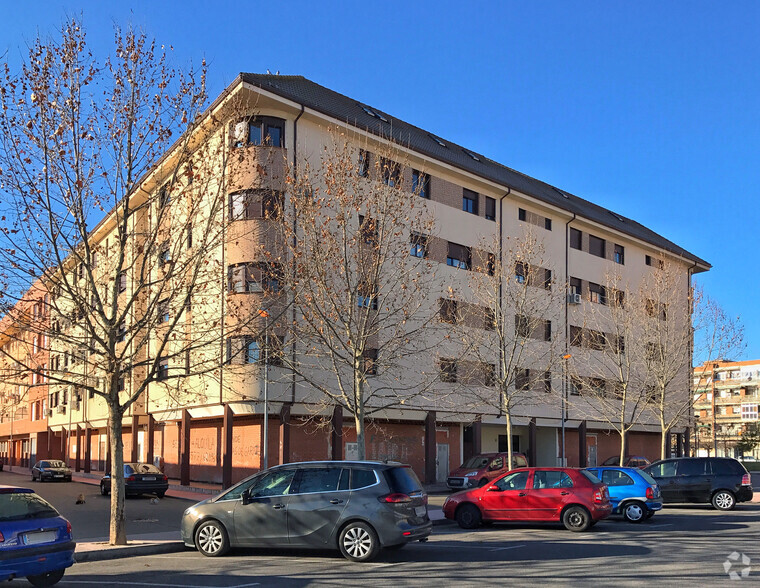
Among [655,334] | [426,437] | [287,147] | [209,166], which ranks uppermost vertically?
[287,147]

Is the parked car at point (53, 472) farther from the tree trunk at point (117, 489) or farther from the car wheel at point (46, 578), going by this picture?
the car wheel at point (46, 578)

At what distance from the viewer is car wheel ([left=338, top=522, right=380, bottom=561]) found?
12.3m

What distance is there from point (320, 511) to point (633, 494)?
977 centimetres

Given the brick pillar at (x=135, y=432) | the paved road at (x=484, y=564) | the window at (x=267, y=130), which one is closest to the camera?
the paved road at (x=484, y=564)

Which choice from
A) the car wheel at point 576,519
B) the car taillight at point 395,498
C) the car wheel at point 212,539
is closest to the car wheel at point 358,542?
the car taillight at point 395,498

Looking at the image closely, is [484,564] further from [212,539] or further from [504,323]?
[504,323]

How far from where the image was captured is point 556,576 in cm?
1086

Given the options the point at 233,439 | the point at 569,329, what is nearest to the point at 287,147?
the point at 233,439

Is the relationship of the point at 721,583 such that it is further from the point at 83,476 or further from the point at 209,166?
the point at 83,476

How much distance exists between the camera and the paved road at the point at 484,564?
10.7 meters

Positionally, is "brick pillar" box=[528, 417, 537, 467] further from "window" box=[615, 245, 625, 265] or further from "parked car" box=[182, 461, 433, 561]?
"parked car" box=[182, 461, 433, 561]

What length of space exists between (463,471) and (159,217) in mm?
18655

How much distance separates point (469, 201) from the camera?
122 ft

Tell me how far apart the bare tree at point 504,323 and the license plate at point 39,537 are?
58.0 ft
